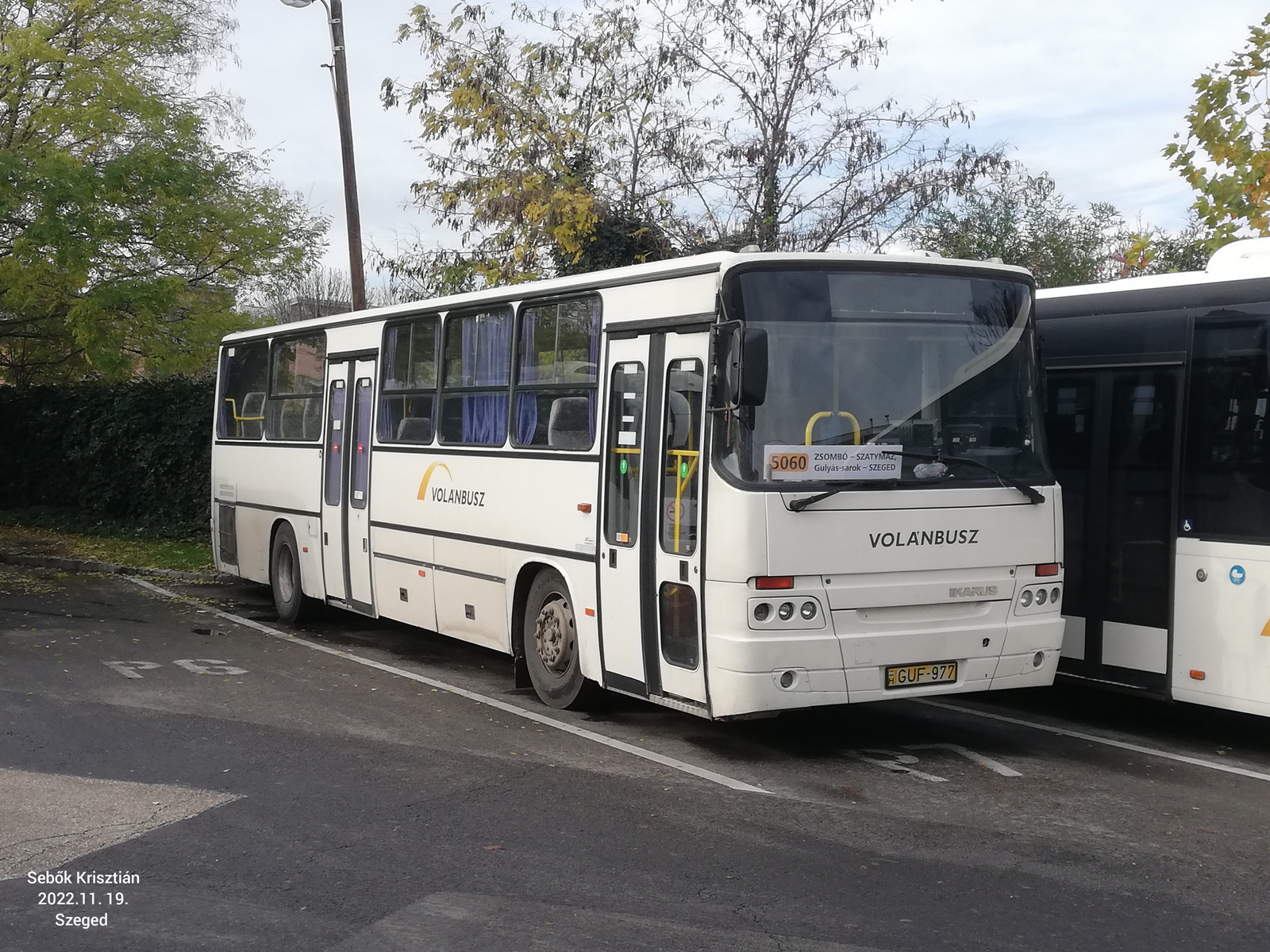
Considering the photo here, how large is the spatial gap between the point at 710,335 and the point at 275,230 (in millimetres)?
17895

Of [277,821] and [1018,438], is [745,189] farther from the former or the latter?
[277,821]

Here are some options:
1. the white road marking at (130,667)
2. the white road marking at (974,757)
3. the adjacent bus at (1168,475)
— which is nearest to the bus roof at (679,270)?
the adjacent bus at (1168,475)

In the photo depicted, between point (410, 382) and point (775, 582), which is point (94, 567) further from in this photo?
point (775, 582)

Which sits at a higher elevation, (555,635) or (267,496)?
(267,496)

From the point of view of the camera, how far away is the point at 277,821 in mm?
6754

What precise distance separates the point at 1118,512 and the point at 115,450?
64.2ft

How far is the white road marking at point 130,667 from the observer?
36.0 ft

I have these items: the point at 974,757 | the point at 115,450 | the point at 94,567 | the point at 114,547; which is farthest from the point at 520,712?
the point at 115,450

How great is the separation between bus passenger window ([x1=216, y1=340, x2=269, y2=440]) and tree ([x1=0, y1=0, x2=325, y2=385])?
21.5ft

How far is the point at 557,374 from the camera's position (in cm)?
990

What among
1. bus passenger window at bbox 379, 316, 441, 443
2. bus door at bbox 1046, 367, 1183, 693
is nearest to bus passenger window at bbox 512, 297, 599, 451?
bus passenger window at bbox 379, 316, 441, 443

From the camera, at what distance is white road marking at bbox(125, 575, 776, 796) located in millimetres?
7867

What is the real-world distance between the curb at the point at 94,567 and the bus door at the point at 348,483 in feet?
18.9

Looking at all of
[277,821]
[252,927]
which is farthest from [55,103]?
[252,927]
